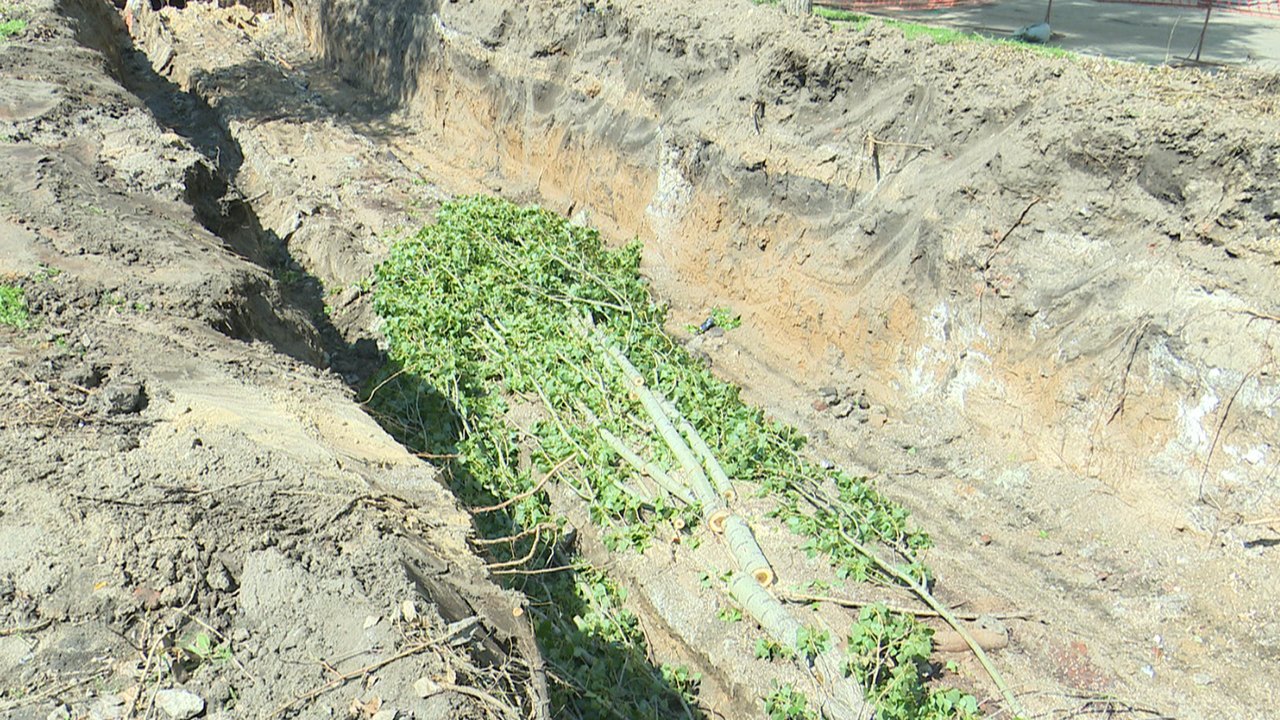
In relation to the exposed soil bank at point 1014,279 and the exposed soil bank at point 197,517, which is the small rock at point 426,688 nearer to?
the exposed soil bank at point 197,517

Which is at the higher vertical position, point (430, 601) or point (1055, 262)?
point (1055, 262)

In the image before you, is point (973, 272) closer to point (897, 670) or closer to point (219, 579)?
point (897, 670)

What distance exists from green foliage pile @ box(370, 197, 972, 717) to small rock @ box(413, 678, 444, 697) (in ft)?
5.30

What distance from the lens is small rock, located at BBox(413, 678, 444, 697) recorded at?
375 centimetres

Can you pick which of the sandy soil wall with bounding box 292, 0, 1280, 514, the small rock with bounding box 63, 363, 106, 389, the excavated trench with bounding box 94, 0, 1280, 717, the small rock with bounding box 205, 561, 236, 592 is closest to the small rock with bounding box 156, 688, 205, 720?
the small rock with bounding box 205, 561, 236, 592

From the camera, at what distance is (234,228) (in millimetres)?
9672

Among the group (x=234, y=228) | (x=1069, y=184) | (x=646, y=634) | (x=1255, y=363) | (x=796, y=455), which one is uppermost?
(x=1069, y=184)

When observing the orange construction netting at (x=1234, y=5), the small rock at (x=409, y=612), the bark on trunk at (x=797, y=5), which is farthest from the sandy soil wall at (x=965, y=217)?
the orange construction netting at (x=1234, y=5)

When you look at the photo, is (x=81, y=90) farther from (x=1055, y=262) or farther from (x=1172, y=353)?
(x=1172, y=353)

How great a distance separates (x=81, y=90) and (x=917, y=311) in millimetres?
9545

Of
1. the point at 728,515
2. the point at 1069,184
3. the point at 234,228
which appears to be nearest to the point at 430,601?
the point at 728,515

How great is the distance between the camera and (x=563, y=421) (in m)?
7.73

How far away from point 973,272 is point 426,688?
5807 mm

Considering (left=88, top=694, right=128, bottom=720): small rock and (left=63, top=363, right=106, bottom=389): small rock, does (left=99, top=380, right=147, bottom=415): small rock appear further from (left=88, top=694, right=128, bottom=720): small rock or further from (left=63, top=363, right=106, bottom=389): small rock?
(left=88, top=694, right=128, bottom=720): small rock
